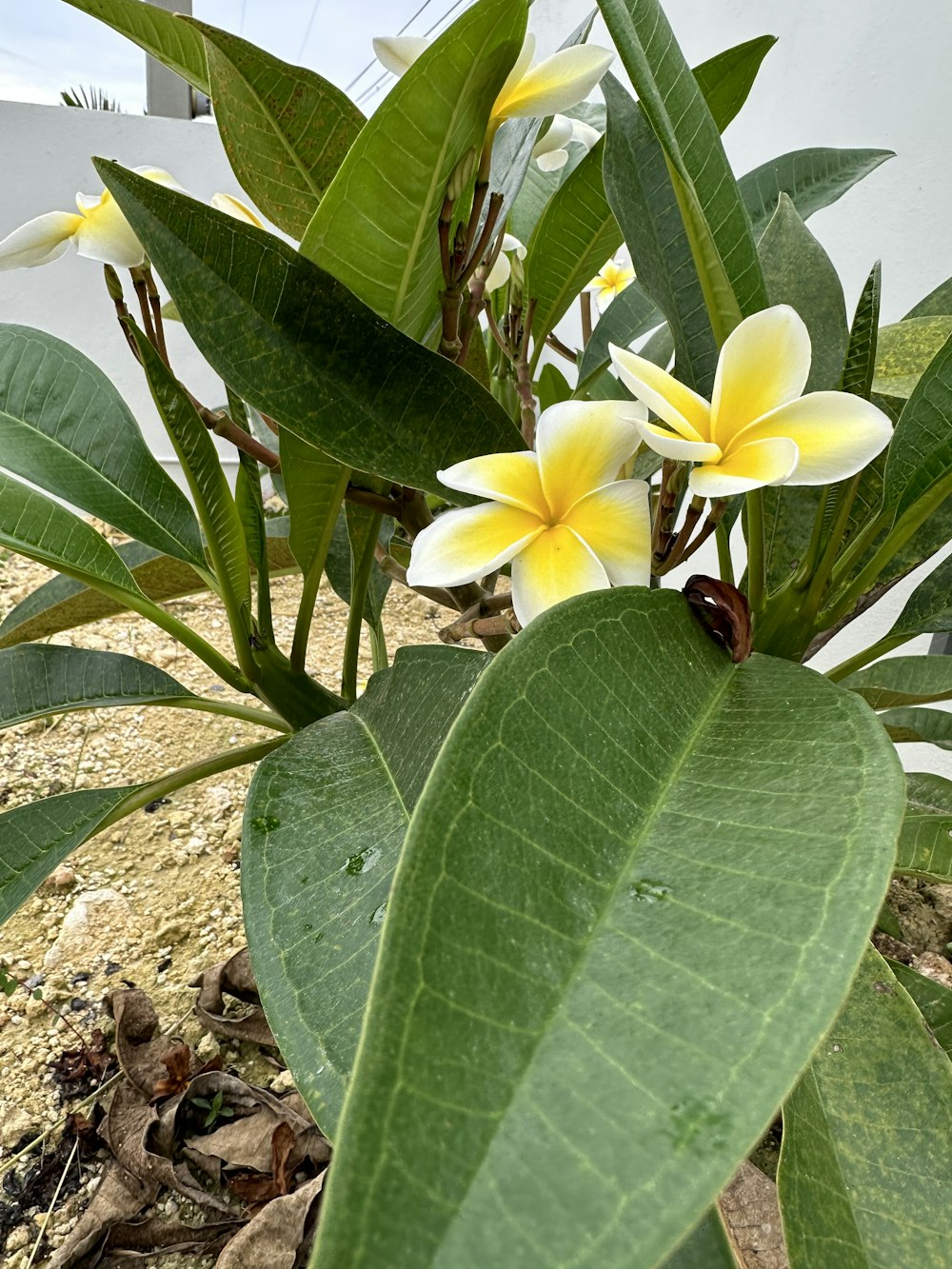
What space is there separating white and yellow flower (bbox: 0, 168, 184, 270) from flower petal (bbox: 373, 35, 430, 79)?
4.7 inches

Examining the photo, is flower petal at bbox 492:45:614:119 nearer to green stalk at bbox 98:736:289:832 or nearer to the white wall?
green stalk at bbox 98:736:289:832

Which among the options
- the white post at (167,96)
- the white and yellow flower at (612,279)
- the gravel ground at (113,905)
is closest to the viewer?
the gravel ground at (113,905)

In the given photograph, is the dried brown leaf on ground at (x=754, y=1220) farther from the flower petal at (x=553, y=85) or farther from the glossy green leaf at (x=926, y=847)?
the flower petal at (x=553, y=85)

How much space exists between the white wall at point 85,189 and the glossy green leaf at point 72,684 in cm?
215

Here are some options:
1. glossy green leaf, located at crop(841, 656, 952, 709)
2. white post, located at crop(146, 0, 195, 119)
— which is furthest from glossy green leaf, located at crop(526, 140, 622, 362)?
white post, located at crop(146, 0, 195, 119)

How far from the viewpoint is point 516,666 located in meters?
0.24

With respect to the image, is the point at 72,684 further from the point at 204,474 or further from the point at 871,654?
the point at 871,654

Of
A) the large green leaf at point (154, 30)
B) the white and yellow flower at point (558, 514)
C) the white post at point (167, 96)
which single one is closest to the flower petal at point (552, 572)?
the white and yellow flower at point (558, 514)

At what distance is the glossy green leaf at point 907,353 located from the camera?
18.6 inches

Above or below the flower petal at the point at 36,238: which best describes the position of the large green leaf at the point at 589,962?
below

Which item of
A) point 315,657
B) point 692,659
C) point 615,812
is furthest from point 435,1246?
point 315,657

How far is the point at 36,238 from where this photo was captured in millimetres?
455

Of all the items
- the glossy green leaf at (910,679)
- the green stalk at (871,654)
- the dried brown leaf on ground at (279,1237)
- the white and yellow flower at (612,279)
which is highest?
the white and yellow flower at (612,279)

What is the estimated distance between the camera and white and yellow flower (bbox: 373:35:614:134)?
0.39 metres
